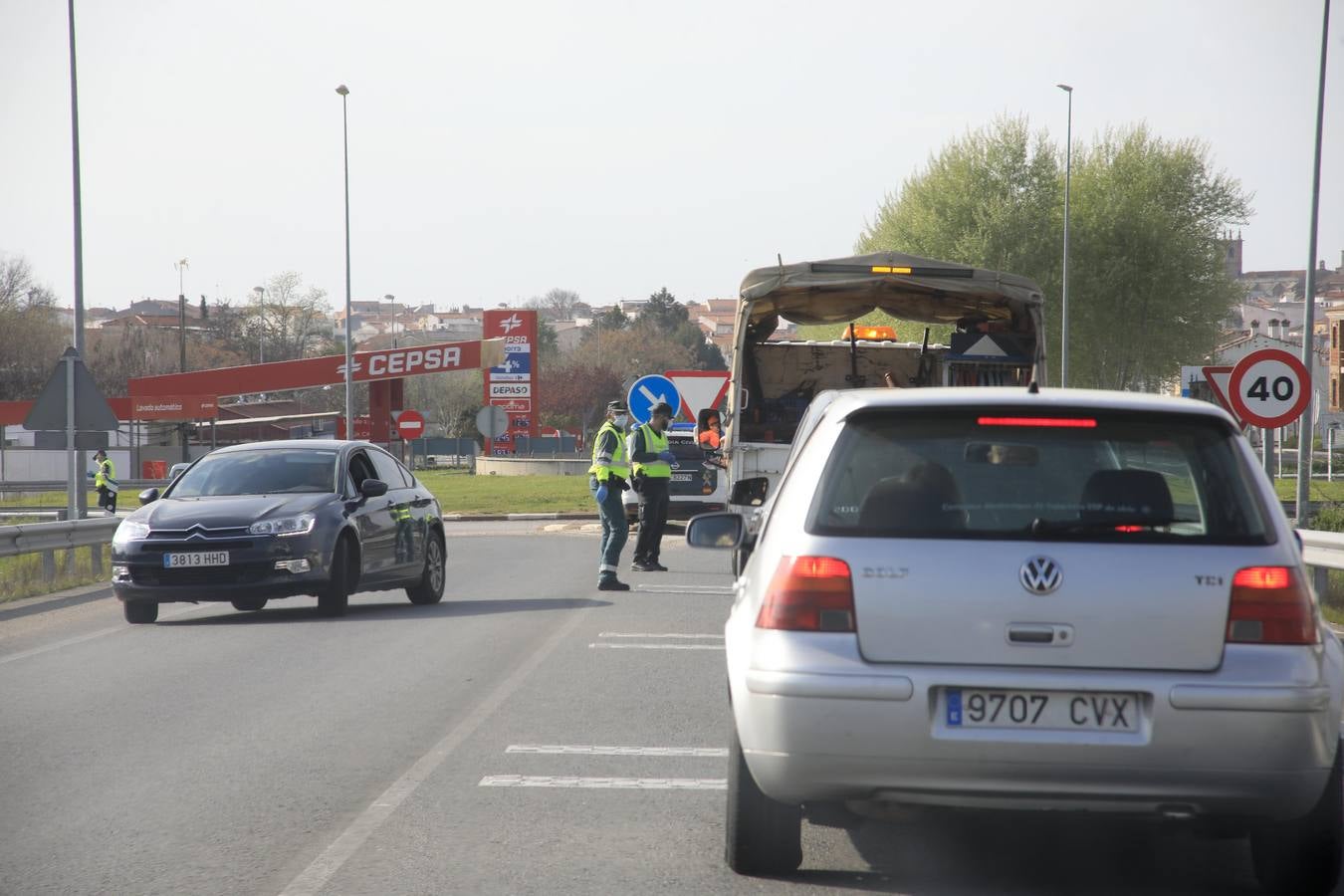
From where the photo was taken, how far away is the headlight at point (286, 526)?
13359 millimetres

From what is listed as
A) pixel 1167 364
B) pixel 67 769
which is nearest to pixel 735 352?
pixel 67 769

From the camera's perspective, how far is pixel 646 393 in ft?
86.2

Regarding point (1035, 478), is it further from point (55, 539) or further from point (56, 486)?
point (56, 486)

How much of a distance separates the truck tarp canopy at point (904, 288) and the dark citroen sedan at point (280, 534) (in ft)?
12.6

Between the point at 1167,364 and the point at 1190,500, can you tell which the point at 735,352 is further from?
the point at 1167,364

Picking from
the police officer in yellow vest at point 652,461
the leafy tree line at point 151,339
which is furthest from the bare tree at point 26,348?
the police officer in yellow vest at point 652,461

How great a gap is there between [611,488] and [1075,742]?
1231 cm

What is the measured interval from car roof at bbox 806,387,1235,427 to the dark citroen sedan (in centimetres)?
888

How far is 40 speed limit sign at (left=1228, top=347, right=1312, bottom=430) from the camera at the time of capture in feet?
51.9

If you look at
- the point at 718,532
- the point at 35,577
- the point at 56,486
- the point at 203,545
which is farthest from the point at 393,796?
the point at 56,486

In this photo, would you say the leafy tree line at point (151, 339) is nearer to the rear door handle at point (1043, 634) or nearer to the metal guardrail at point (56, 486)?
the metal guardrail at point (56, 486)

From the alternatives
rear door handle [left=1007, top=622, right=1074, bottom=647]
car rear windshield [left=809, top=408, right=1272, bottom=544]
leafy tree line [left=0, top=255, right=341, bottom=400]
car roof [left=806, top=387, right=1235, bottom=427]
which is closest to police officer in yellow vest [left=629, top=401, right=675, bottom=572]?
car roof [left=806, top=387, right=1235, bottom=427]

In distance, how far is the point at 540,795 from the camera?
675cm

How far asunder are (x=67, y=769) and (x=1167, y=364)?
53.8m
